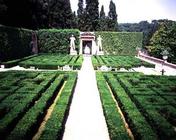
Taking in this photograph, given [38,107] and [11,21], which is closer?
[38,107]

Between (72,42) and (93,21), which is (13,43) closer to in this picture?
(72,42)

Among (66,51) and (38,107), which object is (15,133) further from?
(66,51)

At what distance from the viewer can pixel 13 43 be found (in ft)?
103

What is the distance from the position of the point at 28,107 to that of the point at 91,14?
51.7m

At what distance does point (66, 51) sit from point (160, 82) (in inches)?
1070

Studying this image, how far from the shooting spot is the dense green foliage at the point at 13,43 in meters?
27.9

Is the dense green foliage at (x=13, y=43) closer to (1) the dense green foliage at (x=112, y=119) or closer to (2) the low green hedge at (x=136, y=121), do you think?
(1) the dense green foliage at (x=112, y=119)

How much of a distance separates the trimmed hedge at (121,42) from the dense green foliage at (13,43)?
517 inches

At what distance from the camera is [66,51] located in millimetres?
43031

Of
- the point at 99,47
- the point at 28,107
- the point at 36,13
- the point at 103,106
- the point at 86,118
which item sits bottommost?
the point at 86,118

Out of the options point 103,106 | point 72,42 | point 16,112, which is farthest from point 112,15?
point 16,112

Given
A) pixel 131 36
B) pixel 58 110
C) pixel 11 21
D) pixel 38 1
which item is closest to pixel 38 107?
pixel 58 110

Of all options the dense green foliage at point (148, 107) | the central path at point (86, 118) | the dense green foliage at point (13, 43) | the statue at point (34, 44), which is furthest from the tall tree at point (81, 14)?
the central path at point (86, 118)

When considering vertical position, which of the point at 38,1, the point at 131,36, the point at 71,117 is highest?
the point at 38,1
